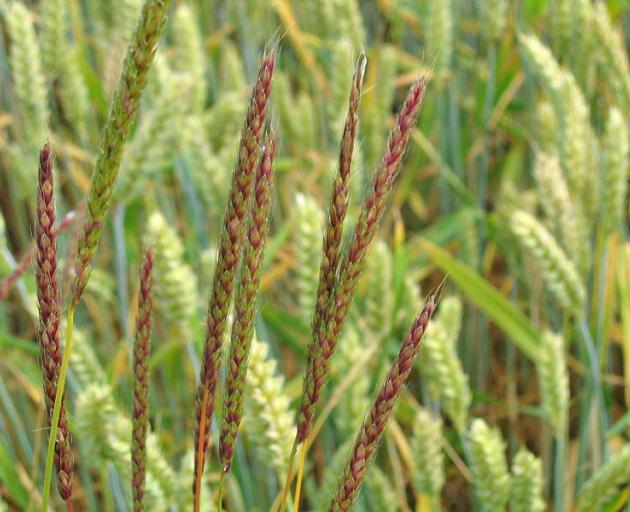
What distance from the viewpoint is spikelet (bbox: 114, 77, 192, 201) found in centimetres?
119

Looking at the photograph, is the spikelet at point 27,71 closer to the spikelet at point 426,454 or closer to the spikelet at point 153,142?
the spikelet at point 153,142

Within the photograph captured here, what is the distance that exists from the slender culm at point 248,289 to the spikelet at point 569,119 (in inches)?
27.5

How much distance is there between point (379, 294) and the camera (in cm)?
112

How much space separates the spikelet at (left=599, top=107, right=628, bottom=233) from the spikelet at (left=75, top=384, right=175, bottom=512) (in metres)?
0.60

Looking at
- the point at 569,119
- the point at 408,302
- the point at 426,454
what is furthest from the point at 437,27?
the point at 426,454

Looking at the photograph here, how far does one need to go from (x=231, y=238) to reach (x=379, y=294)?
1.92 feet

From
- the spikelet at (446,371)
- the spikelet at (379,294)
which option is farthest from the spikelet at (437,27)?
the spikelet at (446,371)

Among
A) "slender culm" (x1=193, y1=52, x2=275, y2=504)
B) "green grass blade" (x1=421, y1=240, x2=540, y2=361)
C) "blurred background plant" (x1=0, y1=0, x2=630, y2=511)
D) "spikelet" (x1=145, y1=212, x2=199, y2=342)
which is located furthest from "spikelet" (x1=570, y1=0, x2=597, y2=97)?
"slender culm" (x1=193, y1=52, x2=275, y2=504)

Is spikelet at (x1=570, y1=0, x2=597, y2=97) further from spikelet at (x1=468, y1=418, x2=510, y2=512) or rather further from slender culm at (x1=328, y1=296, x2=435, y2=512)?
slender culm at (x1=328, y1=296, x2=435, y2=512)

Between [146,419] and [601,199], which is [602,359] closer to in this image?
[601,199]

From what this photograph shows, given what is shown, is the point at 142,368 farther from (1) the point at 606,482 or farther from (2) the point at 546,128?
(2) the point at 546,128

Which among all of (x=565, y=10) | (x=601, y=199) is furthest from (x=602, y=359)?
(x=565, y=10)

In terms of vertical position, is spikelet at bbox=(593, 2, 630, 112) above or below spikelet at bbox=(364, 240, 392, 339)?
above

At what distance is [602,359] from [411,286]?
273 millimetres
